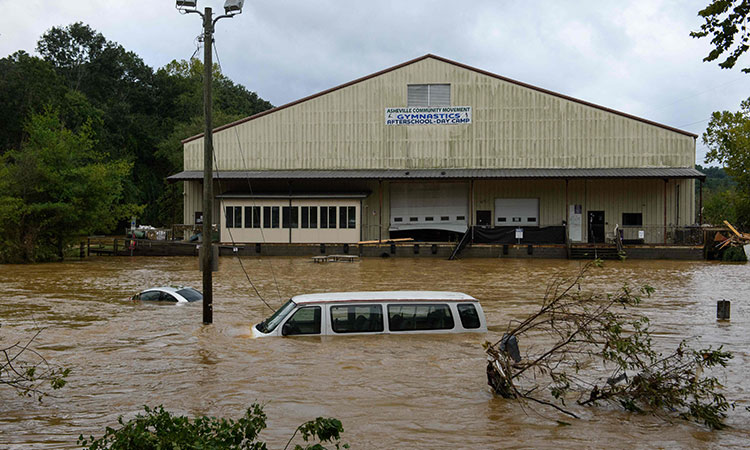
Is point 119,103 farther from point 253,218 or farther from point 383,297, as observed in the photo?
point 383,297

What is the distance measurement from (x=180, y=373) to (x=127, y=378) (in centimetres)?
95

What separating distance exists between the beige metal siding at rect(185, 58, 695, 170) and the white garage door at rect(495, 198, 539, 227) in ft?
8.09

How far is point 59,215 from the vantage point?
132 feet

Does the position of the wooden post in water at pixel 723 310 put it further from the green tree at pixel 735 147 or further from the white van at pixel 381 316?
the green tree at pixel 735 147

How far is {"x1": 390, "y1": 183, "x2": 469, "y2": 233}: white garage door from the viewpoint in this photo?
46656mm

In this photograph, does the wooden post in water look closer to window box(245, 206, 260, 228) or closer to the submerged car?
the submerged car

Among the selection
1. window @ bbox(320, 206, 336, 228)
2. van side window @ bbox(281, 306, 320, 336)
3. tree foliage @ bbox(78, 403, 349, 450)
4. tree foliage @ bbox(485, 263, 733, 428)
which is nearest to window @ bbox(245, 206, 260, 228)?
window @ bbox(320, 206, 336, 228)

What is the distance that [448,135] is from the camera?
46.4 m

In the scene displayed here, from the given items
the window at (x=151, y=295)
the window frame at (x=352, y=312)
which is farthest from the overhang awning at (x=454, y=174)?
the window frame at (x=352, y=312)

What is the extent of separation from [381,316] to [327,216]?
32.6 metres

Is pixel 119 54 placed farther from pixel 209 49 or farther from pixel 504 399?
pixel 504 399

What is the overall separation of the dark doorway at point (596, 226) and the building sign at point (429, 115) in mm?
10737

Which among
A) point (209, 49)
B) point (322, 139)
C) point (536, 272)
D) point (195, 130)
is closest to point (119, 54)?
point (195, 130)

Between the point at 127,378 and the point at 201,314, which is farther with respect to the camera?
the point at 201,314
